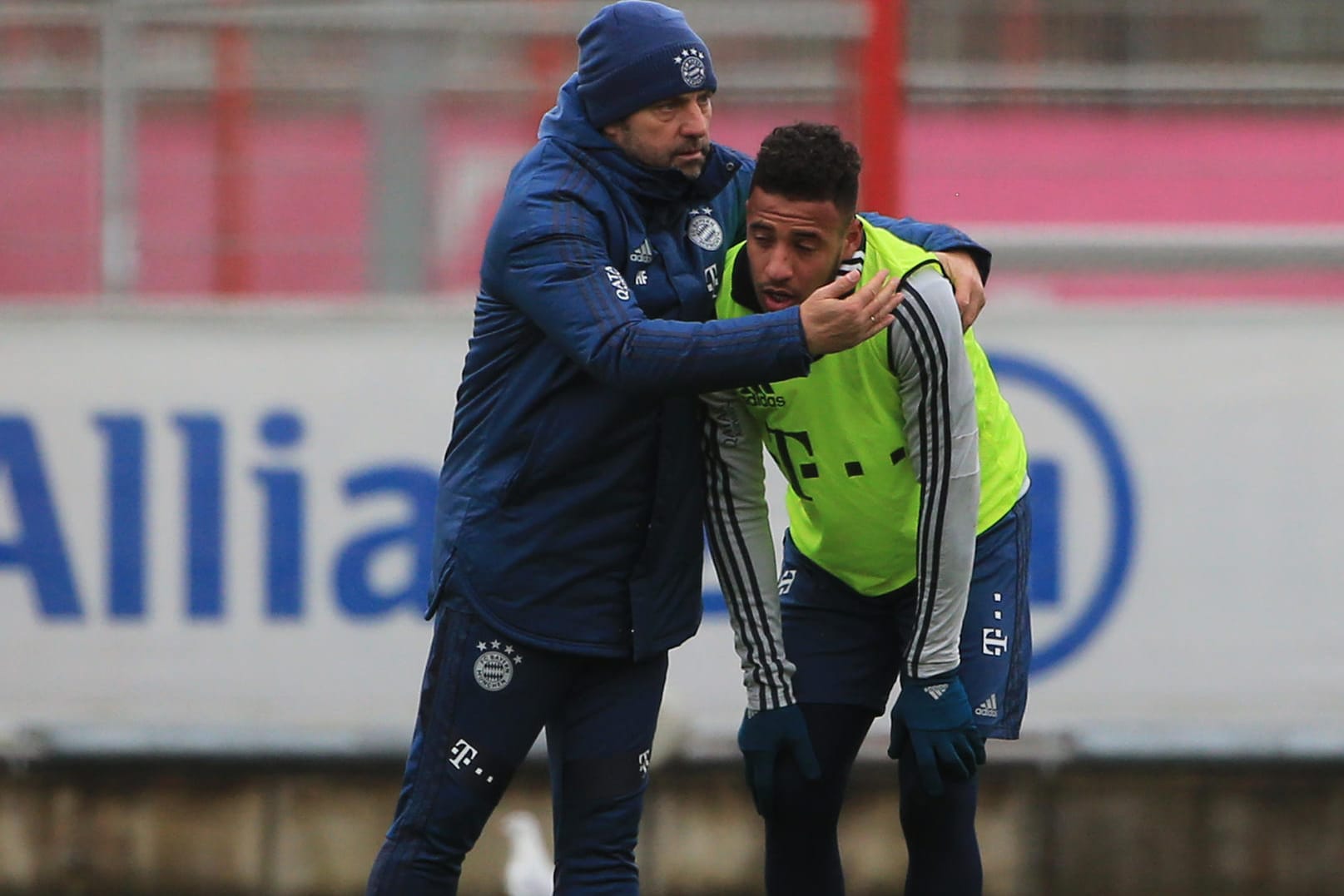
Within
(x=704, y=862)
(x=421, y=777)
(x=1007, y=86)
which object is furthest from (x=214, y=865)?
(x=1007, y=86)

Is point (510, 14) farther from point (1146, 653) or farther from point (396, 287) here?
point (1146, 653)

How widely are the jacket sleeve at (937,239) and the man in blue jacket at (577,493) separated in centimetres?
32

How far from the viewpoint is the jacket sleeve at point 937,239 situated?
3.83 metres

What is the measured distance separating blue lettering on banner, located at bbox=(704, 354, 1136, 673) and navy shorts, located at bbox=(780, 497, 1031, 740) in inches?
66.0

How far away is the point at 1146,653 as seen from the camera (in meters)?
5.58

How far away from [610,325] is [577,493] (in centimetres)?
36

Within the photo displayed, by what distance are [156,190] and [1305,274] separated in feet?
10.1

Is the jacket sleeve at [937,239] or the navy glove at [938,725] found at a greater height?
the jacket sleeve at [937,239]

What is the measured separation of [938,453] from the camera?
3539 mm

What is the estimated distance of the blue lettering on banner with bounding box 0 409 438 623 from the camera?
552 centimetres

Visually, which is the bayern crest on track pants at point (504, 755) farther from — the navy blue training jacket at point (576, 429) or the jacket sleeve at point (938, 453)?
the jacket sleeve at point (938, 453)

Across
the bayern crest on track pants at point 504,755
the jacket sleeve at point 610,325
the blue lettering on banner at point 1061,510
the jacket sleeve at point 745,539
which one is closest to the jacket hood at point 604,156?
the jacket sleeve at point 610,325

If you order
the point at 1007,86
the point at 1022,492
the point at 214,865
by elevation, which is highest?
the point at 1007,86

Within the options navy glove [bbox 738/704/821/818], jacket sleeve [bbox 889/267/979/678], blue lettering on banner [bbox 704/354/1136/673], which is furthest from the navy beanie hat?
blue lettering on banner [bbox 704/354/1136/673]
